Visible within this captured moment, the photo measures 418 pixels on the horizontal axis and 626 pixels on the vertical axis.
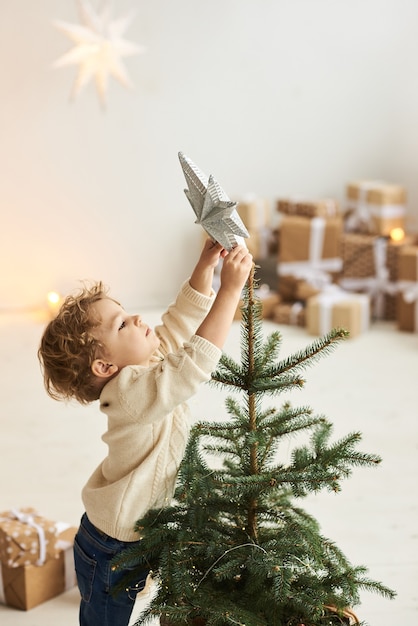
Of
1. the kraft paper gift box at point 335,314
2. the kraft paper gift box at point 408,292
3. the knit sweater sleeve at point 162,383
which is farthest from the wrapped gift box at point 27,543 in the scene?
the kraft paper gift box at point 408,292

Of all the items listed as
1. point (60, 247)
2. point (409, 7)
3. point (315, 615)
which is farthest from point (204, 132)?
point (315, 615)

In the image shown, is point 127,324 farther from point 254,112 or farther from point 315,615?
point 254,112

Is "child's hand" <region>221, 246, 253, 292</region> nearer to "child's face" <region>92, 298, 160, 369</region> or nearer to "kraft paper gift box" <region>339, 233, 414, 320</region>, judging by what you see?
"child's face" <region>92, 298, 160, 369</region>

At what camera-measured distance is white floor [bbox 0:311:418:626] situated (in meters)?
2.21

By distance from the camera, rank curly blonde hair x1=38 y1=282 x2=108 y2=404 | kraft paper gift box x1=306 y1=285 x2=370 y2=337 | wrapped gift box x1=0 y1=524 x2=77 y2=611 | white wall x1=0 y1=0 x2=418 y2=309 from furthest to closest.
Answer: white wall x1=0 y1=0 x2=418 y2=309, kraft paper gift box x1=306 y1=285 x2=370 y2=337, wrapped gift box x1=0 y1=524 x2=77 y2=611, curly blonde hair x1=38 y1=282 x2=108 y2=404

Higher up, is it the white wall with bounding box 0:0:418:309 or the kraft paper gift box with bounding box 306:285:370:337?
the white wall with bounding box 0:0:418:309

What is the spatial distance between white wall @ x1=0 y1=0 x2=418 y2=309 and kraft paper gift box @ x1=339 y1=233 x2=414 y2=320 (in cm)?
53

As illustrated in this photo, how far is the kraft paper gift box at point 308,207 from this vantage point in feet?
14.2

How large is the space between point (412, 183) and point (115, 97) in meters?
1.65

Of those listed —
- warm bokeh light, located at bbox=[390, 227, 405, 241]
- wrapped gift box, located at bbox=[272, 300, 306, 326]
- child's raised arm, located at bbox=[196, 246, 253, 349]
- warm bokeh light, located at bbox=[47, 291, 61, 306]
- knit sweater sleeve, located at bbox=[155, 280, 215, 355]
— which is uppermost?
child's raised arm, located at bbox=[196, 246, 253, 349]

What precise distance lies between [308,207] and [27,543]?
8.67ft

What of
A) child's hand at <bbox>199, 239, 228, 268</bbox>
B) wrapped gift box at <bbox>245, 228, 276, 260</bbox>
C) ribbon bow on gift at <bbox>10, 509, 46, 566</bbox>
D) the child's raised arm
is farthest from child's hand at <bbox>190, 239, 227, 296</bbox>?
wrapped gift box at <bbox>245, 228, 276, 260</bbox>

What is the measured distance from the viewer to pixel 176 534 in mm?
1537

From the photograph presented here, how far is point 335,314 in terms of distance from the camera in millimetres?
4113
